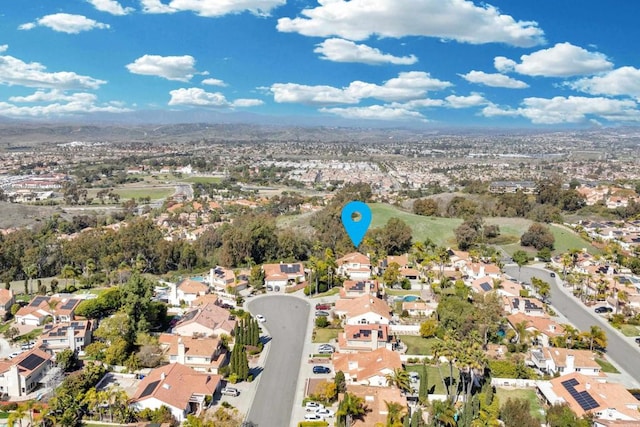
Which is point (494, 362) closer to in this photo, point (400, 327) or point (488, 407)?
point (488, 407)

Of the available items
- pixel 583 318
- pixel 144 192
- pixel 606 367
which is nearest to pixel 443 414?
pixel 606 367

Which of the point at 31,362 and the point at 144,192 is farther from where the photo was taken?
the point at 144,192

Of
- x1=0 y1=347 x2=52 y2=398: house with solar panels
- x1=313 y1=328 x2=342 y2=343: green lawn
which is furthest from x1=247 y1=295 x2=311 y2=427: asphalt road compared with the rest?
x1=0 y1=347 x2=52 y2=398: house with solar panels

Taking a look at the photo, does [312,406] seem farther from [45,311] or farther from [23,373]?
[45,311]

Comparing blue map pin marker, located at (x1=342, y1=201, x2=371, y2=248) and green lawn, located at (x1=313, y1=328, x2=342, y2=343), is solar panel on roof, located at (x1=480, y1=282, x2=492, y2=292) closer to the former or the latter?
blue map pin marker, located at (x1=342, y1=201, x2=371, y2=248)

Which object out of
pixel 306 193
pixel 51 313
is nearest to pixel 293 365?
pixel 51 313

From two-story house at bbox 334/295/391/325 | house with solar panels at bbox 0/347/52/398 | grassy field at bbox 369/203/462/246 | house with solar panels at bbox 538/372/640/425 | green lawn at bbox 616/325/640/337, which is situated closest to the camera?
house with solar panels at bbox 538/372/640/425
